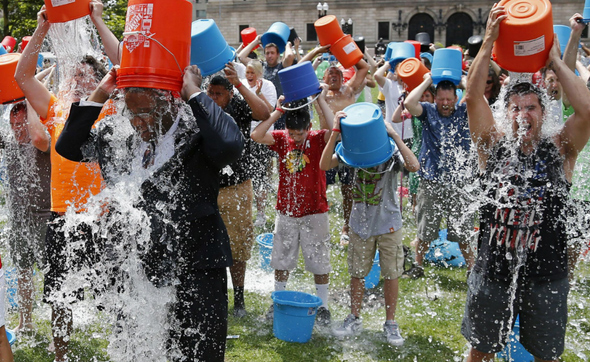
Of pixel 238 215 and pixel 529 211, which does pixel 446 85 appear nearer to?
pixel 238 215

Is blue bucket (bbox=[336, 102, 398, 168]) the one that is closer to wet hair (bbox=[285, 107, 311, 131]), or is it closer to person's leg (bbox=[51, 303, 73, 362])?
wet hair (bbox=[285, 107, 311, 131])

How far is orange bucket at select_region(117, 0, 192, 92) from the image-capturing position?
261 cm

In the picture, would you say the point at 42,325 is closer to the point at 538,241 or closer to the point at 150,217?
the point at 150,217

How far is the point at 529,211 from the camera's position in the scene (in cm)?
310

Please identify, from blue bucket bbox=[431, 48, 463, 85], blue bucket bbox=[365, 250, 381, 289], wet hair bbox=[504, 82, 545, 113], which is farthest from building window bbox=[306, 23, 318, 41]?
wet hair bbox=[504, 82, 545, 113]

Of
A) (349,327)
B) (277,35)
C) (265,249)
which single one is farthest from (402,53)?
(349,327)

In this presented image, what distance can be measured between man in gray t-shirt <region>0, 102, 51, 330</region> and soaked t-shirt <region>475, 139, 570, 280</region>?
344 cm

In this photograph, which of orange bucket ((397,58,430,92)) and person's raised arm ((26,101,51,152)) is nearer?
person's raised arm ((26,101,51,152))

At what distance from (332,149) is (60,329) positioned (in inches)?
92.7

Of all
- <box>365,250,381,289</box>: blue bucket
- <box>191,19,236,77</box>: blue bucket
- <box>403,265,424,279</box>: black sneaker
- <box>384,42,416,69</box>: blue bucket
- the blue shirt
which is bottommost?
<box>403,265,424,279</box>: black sneaker

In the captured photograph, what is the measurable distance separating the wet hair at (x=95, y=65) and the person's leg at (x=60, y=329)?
1.56 m

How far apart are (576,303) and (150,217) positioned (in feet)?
13.4

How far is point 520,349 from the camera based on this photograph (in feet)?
12.5

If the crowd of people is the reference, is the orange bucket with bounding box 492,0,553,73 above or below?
above
